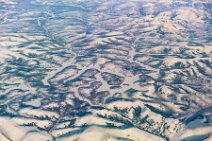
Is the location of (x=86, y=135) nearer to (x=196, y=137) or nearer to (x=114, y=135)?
(x=114, y=135)

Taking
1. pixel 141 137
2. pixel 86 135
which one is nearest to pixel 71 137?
pixel 86 135

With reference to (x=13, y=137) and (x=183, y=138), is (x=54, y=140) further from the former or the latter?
(x=183, y=138)

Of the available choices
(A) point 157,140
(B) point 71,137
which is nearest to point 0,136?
(B) point 71,137

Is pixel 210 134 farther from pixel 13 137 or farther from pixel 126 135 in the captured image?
pixel 13 137

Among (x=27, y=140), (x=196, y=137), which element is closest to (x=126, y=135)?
(x=196, y=137)

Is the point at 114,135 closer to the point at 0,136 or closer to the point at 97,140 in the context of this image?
the point at 97,140

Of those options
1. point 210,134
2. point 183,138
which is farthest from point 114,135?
point 210,134
